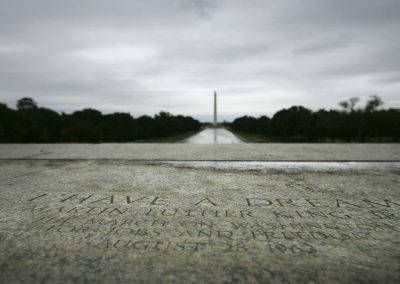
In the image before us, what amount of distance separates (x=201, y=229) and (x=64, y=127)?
64.8 meters

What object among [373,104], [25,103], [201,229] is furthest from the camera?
[25,103]

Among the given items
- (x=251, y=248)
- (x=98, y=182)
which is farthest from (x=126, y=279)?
(x=98, y=182)

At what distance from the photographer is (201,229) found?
3.51m

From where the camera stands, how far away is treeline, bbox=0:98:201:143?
42.3m

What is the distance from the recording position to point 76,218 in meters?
3.90

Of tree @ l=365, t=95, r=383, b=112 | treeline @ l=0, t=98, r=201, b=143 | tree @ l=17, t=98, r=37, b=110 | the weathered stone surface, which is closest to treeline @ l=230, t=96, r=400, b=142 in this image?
tree @ l=365, t=95, r=383, b=112

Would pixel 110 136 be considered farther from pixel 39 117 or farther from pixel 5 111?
pixel 5 111

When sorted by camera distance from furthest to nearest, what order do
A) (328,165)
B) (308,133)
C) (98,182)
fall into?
(308,133) < (328,165) < (98,182)

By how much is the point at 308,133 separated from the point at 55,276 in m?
56.0

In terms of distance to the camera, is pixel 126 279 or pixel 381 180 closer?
pixel 126 279

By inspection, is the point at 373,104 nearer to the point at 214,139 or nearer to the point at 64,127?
the point at 214,139

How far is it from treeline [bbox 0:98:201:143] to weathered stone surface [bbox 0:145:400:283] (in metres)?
29.8

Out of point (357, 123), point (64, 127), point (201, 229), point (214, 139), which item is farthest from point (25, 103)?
point (201, 229)

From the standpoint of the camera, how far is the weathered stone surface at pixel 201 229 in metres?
2.57
